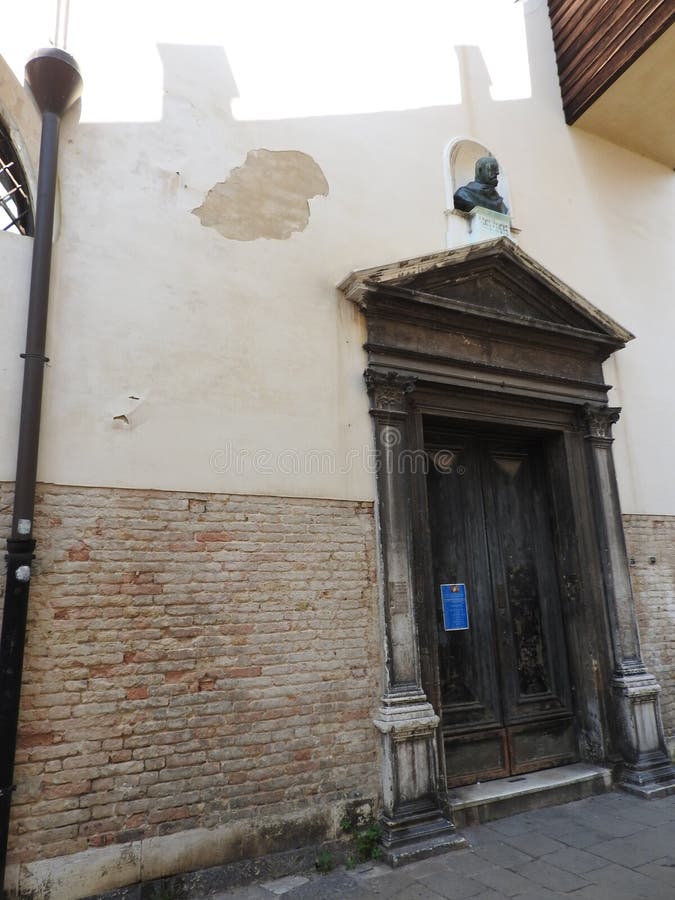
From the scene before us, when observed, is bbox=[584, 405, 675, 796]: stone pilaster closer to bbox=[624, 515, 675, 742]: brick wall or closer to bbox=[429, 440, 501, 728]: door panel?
bbox=[624, 515, 675, 742]: brick wall

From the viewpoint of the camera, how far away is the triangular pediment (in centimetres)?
479

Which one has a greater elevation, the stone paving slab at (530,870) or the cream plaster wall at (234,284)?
the cream plaster wall at (234,284)

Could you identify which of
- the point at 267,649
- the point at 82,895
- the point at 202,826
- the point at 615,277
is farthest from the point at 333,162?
the point at 82,895

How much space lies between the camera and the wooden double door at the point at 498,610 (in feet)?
16.2

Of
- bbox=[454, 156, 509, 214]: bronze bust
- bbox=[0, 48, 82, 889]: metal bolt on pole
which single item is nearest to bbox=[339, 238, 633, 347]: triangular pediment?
bbox=[454, 156, 509, 214]: bronze bust

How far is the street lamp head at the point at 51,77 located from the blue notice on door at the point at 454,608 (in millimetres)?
4356

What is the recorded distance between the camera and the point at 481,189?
5734 millimetres

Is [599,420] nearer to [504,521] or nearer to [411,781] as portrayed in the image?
[504,521]

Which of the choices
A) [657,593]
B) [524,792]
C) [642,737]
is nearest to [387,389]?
[524,792]

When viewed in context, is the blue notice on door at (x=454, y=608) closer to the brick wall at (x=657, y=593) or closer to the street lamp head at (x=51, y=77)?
the brick wall at (x=657, y=593)

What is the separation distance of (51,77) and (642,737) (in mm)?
6382

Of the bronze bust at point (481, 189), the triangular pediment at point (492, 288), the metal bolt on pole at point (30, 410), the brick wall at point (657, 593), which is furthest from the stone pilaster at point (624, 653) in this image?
the metal bolt on pole at point (30, 410)

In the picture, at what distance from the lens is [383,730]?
4.08 m

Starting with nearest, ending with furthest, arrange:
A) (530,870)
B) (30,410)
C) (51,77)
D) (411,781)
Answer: (30,410), (530,870), (51,77), (411,781)
